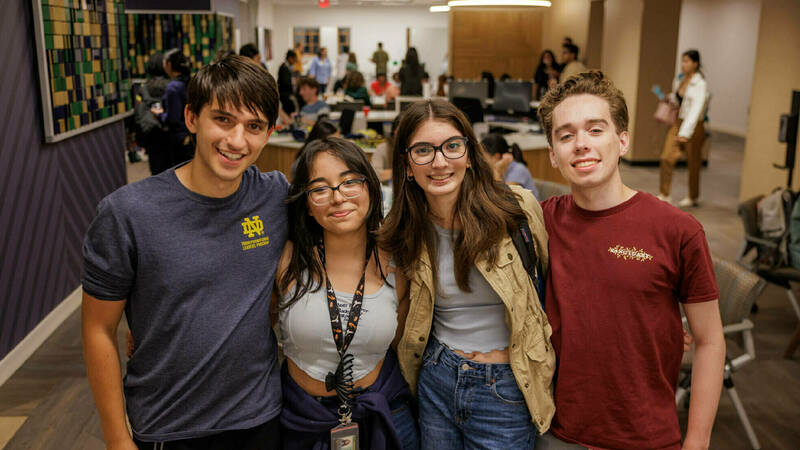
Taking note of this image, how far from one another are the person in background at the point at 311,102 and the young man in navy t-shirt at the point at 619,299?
A: 602cm

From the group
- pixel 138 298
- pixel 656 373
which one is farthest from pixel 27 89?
pixel 656 373

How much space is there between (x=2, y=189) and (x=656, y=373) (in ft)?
13.0

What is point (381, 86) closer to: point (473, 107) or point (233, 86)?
point (473, 107)

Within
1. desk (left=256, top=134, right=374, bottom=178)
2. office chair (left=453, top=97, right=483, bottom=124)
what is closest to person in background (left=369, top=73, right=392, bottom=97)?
office chair (left=453, top=97, right=483, bottom=124)

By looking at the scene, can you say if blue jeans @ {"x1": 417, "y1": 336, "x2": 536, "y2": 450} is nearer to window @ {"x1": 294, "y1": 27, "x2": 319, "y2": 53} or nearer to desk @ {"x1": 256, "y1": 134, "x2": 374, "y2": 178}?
desk @ {"x1": 256, "y1": 134, "x2": 374, "y2": 178}

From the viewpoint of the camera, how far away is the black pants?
1.68 meters

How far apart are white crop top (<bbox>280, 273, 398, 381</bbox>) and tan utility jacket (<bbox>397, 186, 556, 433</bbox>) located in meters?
0.09

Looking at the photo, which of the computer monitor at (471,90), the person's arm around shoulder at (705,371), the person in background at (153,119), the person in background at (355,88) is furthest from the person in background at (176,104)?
the person's arm around shoulder at (705,371)

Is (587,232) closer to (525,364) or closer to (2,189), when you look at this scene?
(525,364)

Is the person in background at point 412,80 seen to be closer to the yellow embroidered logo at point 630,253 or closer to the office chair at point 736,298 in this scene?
the office chair at point 736,298

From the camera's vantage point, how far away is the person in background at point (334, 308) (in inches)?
69.4

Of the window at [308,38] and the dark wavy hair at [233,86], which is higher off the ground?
the window at [308,38]

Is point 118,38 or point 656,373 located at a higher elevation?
point 118,38

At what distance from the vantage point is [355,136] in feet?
22.8
